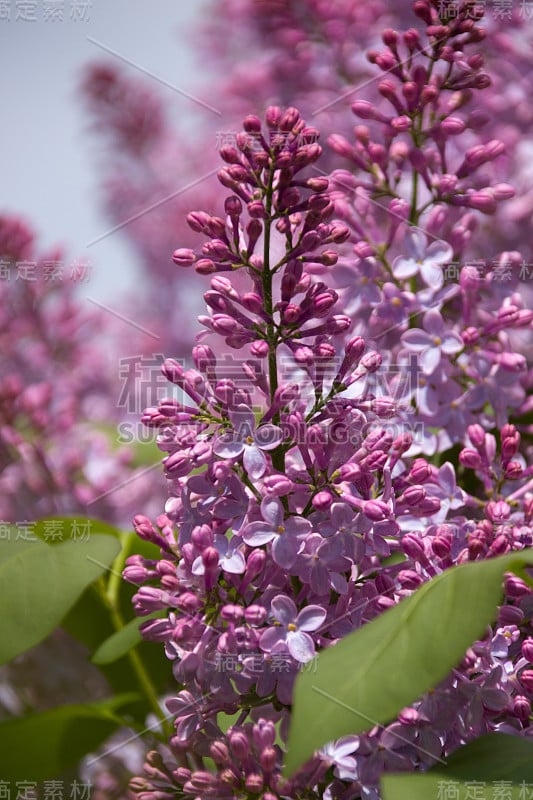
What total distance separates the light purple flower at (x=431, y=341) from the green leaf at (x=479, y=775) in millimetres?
252

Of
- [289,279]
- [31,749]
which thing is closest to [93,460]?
[31,749]

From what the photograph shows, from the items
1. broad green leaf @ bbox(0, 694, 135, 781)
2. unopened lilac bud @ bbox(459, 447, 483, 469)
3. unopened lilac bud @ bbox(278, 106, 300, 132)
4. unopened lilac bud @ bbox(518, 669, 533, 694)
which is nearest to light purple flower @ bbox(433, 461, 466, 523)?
unopened lilac bud @ bbox(459, 447, 483, 469)

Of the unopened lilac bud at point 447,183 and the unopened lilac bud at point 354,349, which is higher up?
the unopened lilac bud at point 447,183

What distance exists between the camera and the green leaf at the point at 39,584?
0.54m

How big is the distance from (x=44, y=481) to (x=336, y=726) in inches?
30.0

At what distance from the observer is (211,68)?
152cm

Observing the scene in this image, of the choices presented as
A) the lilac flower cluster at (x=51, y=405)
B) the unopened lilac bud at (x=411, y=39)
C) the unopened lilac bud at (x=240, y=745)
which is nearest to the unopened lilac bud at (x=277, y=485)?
the unopened lilac bud at (x=240, y=745)

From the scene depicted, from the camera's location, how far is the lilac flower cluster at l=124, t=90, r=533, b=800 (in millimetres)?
505

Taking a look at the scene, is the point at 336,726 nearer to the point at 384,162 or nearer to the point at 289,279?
the point at 289,279

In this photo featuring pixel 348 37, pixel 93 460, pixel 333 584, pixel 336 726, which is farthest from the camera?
pixel 93 460

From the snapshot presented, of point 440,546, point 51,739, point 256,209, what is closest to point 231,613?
point 440,546

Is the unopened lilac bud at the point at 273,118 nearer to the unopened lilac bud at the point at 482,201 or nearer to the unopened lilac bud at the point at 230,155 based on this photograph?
the unopened lilac bud at the point at 230,155

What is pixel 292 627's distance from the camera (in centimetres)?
50

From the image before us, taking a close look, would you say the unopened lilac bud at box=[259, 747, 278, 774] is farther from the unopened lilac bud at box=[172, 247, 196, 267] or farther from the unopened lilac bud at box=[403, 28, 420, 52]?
the unopened lilac bud at box=[403, 28, 420, 52]
